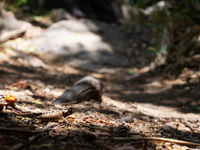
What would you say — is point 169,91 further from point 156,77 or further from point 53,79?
point 53,79

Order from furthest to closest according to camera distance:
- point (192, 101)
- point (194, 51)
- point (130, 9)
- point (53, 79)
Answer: point (130, 9), point (194, 51), point (53, 79), point (192, 101)

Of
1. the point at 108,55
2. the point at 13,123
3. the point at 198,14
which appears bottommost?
the point at 13,123

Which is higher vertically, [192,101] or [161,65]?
[161,65]

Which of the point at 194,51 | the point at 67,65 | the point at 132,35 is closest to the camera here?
the point at 194,51

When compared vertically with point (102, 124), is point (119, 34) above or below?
above

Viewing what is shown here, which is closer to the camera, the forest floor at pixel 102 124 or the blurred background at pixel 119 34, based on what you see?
the forest floor at pixel 102 124

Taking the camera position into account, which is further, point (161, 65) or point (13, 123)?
point (161, 65)

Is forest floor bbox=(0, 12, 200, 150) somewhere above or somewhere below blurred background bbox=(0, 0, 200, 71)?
below

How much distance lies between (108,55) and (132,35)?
2.61 m

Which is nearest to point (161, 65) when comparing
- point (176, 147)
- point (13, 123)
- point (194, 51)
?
point (194, 51)

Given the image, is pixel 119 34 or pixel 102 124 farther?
pixel 119 34

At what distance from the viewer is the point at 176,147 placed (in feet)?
5.92

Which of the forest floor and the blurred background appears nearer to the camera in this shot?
the forest floor

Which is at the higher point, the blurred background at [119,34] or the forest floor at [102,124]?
the blurred background at [119,34]
